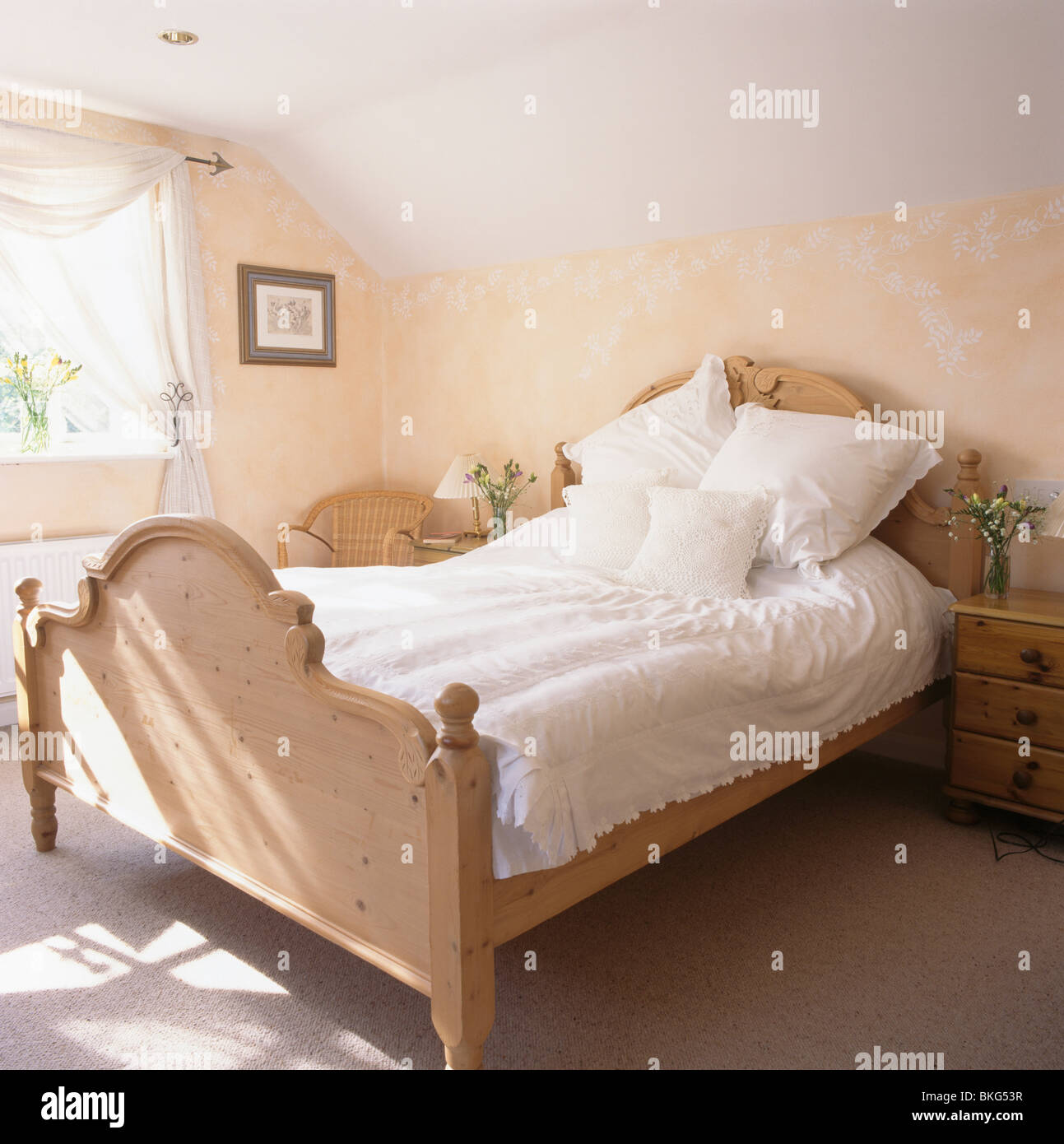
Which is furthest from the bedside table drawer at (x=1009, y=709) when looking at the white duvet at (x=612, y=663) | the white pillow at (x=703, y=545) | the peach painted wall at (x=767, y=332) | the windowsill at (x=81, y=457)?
the windowsill at (x=81, y=457)

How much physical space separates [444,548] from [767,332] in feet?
5.51

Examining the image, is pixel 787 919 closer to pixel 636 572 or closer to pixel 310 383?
pixel 636 572

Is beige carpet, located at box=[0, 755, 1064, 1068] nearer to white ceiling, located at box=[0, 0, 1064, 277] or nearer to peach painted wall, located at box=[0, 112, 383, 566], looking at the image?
peach painted wall, located at box=[0, 112, 383, 566]

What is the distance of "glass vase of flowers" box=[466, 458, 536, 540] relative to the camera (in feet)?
14.7

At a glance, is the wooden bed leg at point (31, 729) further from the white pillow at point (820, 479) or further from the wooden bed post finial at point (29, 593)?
the white pillow at point (820, 479)

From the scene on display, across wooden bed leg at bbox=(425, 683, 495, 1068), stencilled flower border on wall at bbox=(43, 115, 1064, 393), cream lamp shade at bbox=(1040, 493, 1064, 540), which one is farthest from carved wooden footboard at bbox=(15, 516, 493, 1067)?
stencilled flower border on wall at bbox=(43, 115, 1064, 393)

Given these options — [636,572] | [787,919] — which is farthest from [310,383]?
[787,919]

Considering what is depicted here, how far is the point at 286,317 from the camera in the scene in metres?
4.83

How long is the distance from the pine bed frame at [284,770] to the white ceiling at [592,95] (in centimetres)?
183

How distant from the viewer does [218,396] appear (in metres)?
4.62

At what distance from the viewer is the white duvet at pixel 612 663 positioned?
186 centimetres

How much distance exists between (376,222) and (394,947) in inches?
153

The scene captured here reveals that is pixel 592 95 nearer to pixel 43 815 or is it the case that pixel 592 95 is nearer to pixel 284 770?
pixel 284 770
